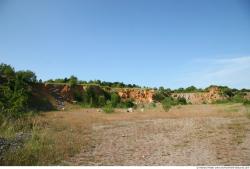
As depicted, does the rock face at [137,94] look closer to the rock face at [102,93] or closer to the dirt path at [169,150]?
the rock face at [102,93]

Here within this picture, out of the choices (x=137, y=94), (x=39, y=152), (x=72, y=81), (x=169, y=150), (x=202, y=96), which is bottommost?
(x=169, y=150)

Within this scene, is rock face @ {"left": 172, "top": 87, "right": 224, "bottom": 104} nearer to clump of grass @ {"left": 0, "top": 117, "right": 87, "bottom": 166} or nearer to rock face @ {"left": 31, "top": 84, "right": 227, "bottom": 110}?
rock face @ {"left": 31, "top": 84, "right": 227, "bottom": 110}

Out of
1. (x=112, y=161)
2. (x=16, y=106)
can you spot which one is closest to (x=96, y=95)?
(x=16, y=106)

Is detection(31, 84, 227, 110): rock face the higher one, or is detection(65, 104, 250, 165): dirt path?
detection(31, 84, 227, 110): rock face

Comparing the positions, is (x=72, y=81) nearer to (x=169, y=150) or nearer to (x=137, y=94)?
(x=137, y=94)

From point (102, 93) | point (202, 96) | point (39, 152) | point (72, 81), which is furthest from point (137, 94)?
point (39, 152)

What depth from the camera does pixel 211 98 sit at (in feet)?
182

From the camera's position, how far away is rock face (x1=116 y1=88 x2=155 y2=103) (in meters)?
51.5

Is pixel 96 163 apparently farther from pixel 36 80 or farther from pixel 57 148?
pixel 36 80

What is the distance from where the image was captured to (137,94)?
53.4 metres

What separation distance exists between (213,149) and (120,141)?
3173 millimetres

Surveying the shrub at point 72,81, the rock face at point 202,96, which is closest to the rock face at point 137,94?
the rock face at point 202,96

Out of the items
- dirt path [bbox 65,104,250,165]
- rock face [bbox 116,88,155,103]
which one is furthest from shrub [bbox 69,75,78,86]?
dirt path [bbox 65,104,250,165]

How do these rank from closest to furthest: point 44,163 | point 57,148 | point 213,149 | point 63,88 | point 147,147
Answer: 1. point 44,163
2. point 57,148
3. point 213,149
4. point 147,147
5. point 63,88
